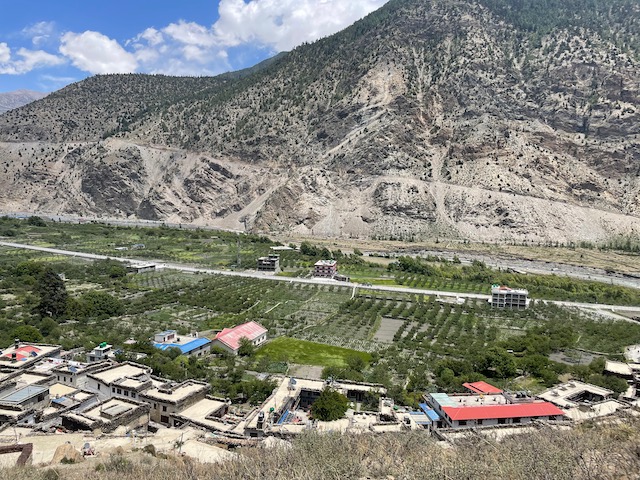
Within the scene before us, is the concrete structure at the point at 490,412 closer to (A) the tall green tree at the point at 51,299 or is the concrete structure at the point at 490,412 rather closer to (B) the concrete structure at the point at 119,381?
(B) the concrete structure at the point at 119,381

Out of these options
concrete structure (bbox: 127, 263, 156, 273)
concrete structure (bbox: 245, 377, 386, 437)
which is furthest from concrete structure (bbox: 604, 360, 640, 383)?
concrete structure (bbox: 127, 263, 156, 273)

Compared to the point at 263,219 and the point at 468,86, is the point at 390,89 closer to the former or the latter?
the point at 468,86

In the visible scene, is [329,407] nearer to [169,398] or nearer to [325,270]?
[169,398]

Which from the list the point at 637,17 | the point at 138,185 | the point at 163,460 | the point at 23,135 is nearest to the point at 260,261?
the point at 163,460

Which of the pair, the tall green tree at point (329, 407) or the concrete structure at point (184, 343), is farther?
the concrete structure at point (184, 343)

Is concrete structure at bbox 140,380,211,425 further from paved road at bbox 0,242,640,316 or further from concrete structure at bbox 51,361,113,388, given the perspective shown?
paved road at bbox 0,242,640,316

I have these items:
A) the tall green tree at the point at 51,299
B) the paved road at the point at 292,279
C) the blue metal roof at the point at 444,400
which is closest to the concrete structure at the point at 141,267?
the paved road at the point at 292,279
